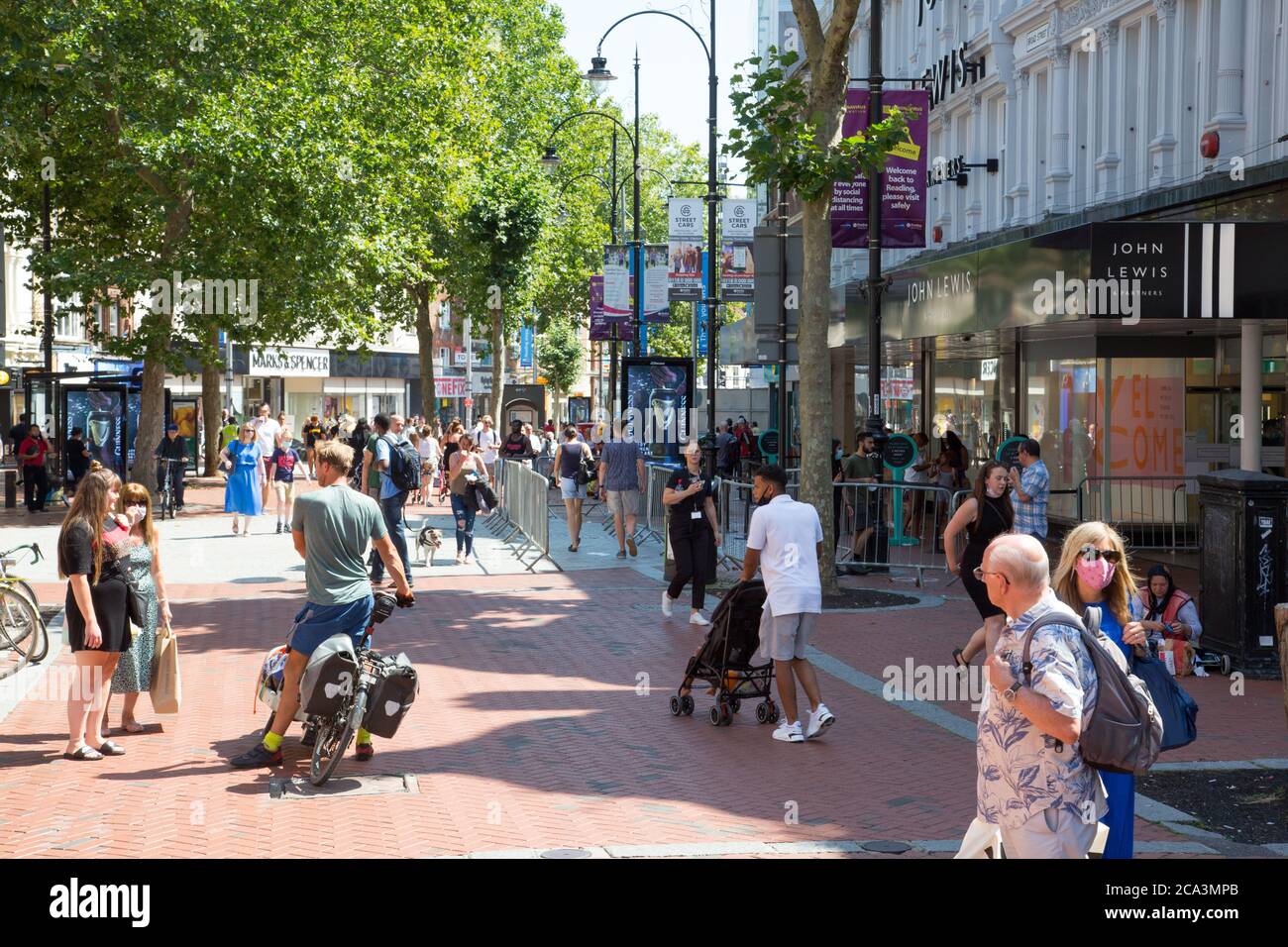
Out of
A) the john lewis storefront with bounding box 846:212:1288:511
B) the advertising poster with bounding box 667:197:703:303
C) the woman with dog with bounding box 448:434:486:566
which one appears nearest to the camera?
the john lewis storefront with bounding box 846:212:1288:511

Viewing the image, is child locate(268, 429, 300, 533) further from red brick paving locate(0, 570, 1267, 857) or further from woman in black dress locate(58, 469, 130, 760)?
woman in black dress locate(58, 469, 130, 760)

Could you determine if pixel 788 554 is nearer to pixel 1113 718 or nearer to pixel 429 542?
pixel 1113 718

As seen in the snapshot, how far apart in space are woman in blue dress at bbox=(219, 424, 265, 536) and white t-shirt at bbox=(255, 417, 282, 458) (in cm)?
37

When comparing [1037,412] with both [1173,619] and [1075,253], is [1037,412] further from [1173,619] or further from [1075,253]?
[1173,619]

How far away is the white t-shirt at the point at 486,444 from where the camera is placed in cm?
3100

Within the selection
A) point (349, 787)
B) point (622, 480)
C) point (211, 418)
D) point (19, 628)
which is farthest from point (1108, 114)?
point (211, 418)

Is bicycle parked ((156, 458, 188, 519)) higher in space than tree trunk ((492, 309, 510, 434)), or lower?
lower

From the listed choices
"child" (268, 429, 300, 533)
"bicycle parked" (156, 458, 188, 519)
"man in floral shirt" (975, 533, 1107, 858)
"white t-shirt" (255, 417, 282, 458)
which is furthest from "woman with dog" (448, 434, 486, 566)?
"man in floral shirt" (975, 533, 1107, 858)

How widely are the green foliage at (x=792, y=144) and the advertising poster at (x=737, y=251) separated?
1442cm

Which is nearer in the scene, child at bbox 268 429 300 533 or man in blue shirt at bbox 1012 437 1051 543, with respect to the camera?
man in blue shirt at bbox 1012 437 1051 543

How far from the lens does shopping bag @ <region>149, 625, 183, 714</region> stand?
9.71 metres
